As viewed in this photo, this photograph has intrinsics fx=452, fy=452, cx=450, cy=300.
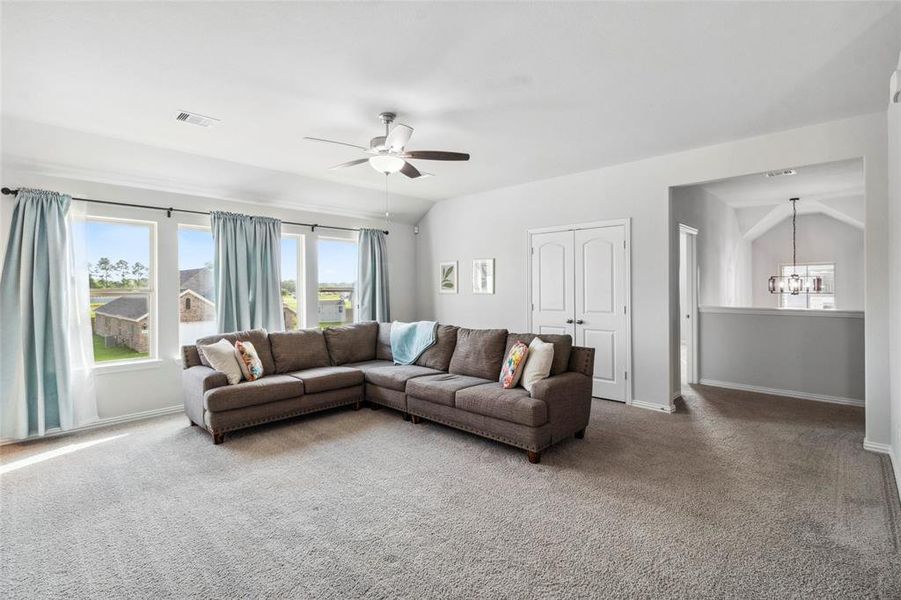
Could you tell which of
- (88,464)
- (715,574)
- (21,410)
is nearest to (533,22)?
(715,574)

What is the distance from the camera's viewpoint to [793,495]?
2.84 metres

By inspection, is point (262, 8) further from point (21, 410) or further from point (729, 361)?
point (729, 361)

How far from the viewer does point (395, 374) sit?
4660 millimetres

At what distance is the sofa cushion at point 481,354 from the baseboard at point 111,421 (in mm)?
3085

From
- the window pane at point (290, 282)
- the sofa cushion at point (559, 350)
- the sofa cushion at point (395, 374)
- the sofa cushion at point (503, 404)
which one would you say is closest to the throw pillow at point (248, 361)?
the sofa cushion at point (395, 374)

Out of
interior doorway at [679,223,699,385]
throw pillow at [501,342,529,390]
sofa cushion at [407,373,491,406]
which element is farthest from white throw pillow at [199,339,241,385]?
interior doorway at [679,223,699,385]

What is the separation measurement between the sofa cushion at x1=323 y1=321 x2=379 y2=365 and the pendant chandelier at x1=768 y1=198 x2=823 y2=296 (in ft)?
25.2

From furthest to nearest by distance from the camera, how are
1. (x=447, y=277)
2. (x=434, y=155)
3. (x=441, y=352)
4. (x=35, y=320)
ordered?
(x=447, y=277)
(x=441, y=352)
(x=35, y=320)
(x=434, y=155)

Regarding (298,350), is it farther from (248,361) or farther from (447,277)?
(447,277)

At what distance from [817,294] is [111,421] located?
1211 cm

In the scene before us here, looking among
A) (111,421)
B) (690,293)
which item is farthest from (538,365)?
(111,421)

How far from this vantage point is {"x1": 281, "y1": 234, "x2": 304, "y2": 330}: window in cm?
603

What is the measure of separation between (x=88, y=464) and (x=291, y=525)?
212 cm

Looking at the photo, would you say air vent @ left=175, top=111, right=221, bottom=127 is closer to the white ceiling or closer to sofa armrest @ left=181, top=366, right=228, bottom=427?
the white ceiling
